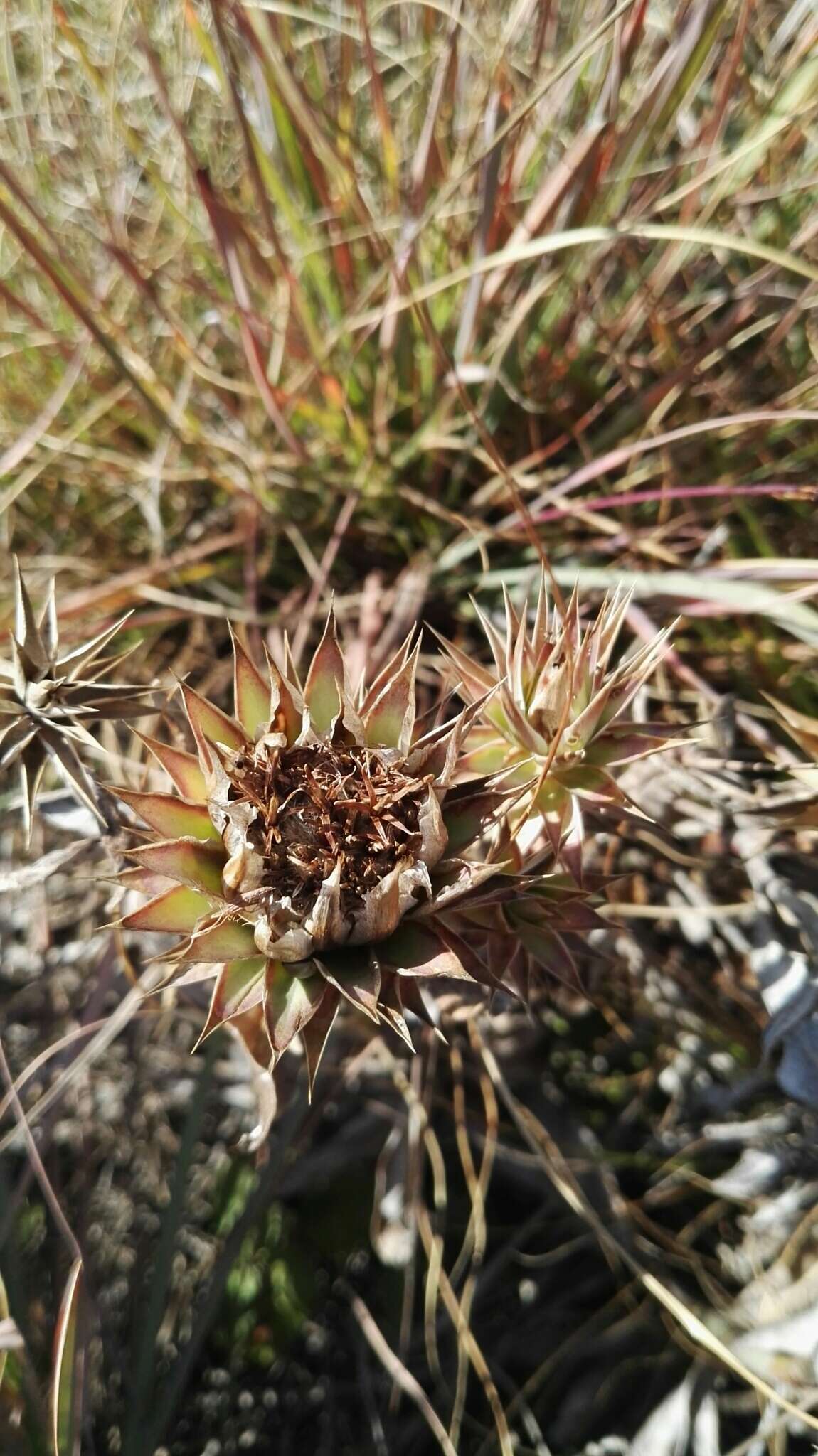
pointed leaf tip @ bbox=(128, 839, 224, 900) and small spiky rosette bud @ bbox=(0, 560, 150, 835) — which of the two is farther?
small spiky rosette bud @ bbox=(0, 560, 150, 835)

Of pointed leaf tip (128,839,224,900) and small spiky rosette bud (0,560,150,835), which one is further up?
small spiky rosette bud (0,560,150,835)

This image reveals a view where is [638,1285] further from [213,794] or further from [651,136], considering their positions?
[651,136]

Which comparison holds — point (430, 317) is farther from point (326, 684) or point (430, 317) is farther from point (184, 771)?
point (184, 771)

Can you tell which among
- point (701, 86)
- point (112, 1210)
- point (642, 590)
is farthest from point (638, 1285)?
point (701, 86)

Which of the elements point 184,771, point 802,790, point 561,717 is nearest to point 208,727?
point 184,771

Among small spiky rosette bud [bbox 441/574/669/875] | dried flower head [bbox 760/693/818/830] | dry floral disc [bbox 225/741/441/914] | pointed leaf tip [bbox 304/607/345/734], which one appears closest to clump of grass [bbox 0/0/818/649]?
dried flower head [bbox 760/693/818/830]

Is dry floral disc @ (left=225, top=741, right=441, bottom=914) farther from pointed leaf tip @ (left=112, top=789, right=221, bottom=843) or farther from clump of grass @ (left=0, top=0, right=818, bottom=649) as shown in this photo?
clump of grass @ (left=0, top=0, right=818, bottom=649)

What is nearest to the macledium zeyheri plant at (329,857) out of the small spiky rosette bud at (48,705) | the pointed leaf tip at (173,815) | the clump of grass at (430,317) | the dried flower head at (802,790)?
the pointed leaf tip at (173,815)
